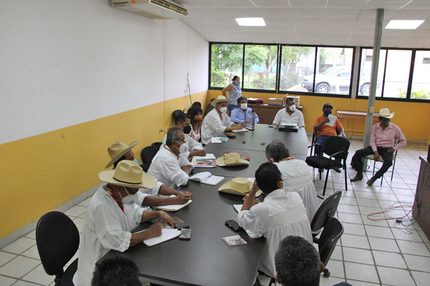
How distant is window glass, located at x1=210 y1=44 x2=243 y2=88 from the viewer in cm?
1063

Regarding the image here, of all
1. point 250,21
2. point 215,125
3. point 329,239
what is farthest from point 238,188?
point 250,21

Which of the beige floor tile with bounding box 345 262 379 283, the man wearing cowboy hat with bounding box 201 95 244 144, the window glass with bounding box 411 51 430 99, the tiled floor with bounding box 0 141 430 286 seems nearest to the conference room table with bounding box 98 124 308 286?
the tiled floor with bounding box 0 141 430 286

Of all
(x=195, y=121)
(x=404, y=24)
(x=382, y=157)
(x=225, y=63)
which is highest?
(x=404, y=24)

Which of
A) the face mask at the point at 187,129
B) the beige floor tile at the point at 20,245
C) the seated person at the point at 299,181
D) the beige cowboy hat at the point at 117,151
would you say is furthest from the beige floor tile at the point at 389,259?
the beige floor tile at the point at 20,245

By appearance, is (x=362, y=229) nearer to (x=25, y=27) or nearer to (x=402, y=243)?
(x=402, y=243)

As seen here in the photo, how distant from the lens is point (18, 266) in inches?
137

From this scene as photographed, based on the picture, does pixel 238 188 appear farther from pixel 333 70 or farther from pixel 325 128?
pixel 333 70

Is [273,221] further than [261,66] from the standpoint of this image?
No

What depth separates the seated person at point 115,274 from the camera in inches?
56.0

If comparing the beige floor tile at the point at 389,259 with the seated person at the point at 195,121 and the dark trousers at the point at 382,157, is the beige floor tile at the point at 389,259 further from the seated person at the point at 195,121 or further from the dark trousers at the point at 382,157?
the seated person at the point at 195,121

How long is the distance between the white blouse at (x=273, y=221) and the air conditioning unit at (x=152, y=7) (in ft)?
13.7

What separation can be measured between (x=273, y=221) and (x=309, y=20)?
6149 millimetres

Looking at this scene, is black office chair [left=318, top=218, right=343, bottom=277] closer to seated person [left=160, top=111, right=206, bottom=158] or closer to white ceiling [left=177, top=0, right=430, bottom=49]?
seated person [left=160, top=111, right=206, bottom=158]

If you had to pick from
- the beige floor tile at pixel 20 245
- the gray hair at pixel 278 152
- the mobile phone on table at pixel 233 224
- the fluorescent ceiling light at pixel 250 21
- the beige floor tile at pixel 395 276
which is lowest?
the beige floor tile at pixel 395 276
